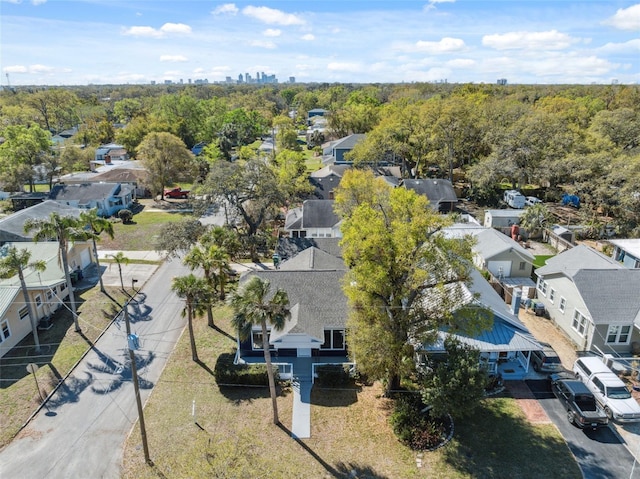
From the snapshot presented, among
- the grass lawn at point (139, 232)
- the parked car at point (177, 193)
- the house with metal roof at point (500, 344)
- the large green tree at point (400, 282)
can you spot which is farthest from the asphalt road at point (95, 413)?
the parked car at point (177, 193)

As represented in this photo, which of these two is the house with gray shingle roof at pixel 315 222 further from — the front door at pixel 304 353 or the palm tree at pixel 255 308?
the palm tree at pixel 255 308

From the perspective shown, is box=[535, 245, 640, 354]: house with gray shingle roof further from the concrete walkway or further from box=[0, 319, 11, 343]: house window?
box=[0, 319, 11, 343]: house window

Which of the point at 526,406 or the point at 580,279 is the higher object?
the point at 580,279

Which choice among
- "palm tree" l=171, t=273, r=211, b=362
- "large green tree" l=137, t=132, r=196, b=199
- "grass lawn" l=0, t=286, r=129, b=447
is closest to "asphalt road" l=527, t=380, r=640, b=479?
"palm tree" l=171, t=273, r=211, b=362

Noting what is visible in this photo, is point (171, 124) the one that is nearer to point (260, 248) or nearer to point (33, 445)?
point (260, 248)

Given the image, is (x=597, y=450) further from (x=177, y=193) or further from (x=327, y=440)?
(x=177, y=193)

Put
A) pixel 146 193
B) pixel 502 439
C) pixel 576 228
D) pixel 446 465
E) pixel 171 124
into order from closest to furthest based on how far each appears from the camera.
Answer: pixel 446 465, pixel 502 439, pixel 576 228, pixel 146 193, pixel 171 124

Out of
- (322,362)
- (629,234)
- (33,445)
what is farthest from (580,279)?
(33,445)
